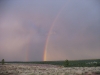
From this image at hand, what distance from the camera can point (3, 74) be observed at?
958 inches

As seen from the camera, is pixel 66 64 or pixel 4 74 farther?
pixel 66 64

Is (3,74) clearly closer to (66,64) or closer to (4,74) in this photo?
(4,74)

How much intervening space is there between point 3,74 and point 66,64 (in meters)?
41.5

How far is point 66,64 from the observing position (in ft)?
208

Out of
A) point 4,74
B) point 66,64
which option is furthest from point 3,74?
point 66,64

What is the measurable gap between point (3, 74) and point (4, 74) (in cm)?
20

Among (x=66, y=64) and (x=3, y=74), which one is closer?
(x=3, y=74)

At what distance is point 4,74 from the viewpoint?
24.5 metres

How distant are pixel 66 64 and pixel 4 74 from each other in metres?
41.4
